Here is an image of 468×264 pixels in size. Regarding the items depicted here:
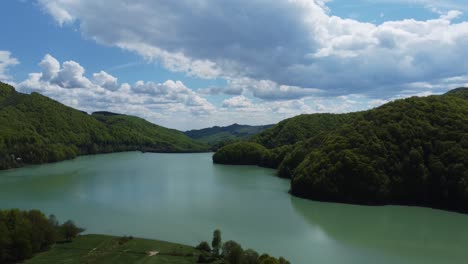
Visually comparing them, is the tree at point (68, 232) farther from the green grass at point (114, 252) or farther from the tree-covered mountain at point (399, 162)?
the tree-covered mountain at point (399, 162)

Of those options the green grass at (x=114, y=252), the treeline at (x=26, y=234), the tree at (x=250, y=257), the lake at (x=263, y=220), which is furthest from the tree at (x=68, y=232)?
the tree at (x=250, y=257)

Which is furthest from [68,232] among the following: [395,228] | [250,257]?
[395,228]

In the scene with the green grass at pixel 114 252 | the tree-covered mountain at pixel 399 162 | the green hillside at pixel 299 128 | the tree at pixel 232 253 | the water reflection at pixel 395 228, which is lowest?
the water reflection at pixel 395 228

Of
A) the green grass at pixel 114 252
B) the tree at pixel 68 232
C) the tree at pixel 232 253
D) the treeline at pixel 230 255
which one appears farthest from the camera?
the tree at pixel 68 232

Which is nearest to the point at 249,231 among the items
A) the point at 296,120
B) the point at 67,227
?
the point at 67,227

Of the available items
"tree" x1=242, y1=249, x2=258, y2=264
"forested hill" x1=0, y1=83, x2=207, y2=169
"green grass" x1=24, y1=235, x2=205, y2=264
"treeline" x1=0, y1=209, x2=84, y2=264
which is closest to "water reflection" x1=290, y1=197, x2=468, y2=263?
"tree" x1=242, y1=249, x2=258, y2=264

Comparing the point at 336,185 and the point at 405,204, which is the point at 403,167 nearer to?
the point at 405,204
